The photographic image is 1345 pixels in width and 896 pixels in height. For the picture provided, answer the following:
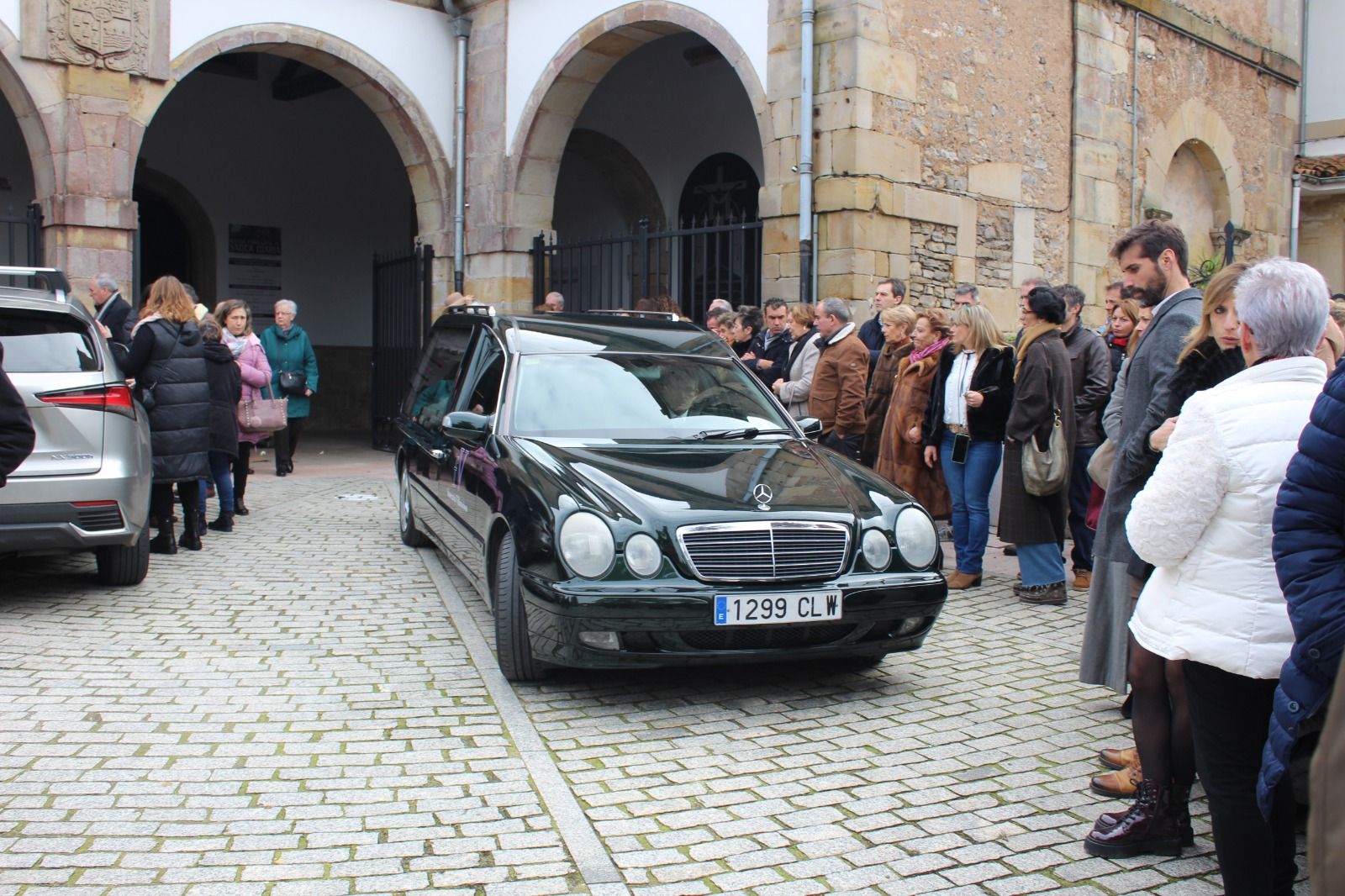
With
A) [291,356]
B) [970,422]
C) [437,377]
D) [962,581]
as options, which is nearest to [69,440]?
[437,377]

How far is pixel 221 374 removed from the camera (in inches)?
356

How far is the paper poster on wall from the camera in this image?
18734mm

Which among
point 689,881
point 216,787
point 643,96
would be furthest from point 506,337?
point 643,96

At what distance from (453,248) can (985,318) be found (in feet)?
32.1

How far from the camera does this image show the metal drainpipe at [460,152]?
15.3 m

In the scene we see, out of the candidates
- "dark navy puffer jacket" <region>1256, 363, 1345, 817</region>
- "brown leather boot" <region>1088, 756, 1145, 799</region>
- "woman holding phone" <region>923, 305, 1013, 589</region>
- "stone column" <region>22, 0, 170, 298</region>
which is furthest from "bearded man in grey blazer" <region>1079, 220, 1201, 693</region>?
"stone column" <region>22, 0, 170, 298</region>

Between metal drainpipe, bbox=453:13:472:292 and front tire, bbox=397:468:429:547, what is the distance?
696cm

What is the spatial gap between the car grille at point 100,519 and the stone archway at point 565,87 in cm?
780

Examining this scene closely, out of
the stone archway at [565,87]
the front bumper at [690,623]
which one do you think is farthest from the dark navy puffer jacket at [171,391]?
the stone archway at [565,87]

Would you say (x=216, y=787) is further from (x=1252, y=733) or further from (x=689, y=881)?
(x=1252, y=733)

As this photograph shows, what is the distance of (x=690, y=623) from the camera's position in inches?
186

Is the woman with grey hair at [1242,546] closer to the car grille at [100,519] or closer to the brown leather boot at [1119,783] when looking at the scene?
the brown leather boot at [1119,783]

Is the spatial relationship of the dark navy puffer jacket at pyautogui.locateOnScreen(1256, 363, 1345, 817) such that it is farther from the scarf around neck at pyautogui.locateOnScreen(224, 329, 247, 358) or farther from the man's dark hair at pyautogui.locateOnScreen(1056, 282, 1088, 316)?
the scarf around neck at pyautogui.locateOnScreen(224, 329, 247, 358)

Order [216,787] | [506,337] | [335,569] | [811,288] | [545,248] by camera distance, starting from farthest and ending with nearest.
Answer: [545,248] < [811,288] < [335,569] < [506,337] < [216,787]
